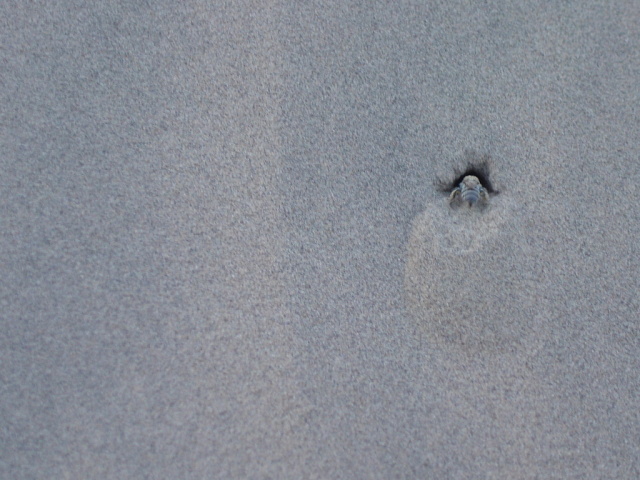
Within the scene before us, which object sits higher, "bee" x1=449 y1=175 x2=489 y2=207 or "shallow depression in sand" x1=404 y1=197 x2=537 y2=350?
"bee" x1=449 y1=175 x2=489 y2=207

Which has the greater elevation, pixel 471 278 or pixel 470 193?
pixel 470 193

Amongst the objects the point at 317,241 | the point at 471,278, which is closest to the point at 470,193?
the point at 471,278

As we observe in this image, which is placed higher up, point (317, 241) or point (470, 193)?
point (470, 193)

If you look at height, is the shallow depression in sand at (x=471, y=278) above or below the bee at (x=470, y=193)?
below

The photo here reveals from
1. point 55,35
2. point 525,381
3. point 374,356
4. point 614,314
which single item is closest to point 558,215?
point 614,314

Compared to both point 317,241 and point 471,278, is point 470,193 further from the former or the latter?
point 317,241
